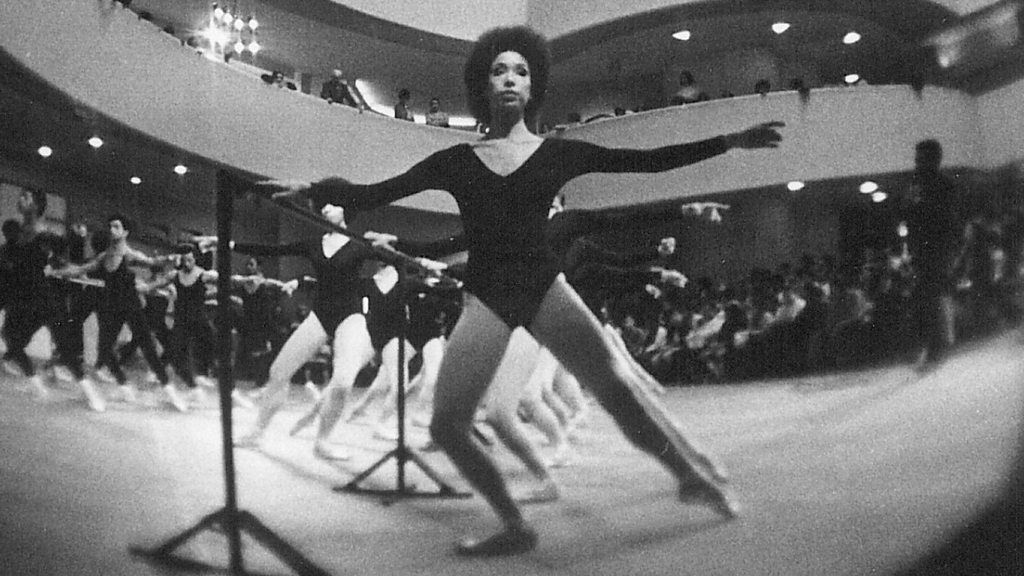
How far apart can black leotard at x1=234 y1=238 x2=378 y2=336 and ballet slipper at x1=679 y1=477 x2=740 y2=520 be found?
2.02 feet

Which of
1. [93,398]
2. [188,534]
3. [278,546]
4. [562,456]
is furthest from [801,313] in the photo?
[93,398]

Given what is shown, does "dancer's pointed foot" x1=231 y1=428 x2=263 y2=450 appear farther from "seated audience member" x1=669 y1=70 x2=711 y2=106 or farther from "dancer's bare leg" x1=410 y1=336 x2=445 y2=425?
"seated audience member" x1=669 y1=70 x2=711 y2=106

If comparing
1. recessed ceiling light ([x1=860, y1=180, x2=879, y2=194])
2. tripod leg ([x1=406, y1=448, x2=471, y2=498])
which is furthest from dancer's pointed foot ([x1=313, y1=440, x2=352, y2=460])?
recessed ceiling light ([x1=860, y1=180, x2=879, y2=194])

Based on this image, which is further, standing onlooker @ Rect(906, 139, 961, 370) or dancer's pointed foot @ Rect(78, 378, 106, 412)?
dancer's pointed foot @ Rect(78, 378, 106, 412)

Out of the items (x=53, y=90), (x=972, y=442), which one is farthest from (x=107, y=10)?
(x=972, y=442)

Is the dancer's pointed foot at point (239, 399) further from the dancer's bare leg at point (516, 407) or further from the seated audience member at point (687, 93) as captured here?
the seated audience member at point (687, 93)

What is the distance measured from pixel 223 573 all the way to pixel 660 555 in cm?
68

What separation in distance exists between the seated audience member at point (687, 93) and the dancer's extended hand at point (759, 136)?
0.28 ft

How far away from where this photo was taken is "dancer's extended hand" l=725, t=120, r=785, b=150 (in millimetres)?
1117

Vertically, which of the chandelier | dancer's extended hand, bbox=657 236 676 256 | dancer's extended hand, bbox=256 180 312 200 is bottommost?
dancer's extended hand, bbox=657 236 676 256

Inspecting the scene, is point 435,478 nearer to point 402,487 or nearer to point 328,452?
point 402,487

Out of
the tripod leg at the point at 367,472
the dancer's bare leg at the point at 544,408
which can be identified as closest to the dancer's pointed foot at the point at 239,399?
the tripod leg at the point at 367,472

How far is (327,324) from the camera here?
1192mm

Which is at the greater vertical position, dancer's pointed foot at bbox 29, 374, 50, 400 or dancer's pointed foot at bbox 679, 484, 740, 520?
dancer's pointed foot at bbox 29, 374, 50, 400
